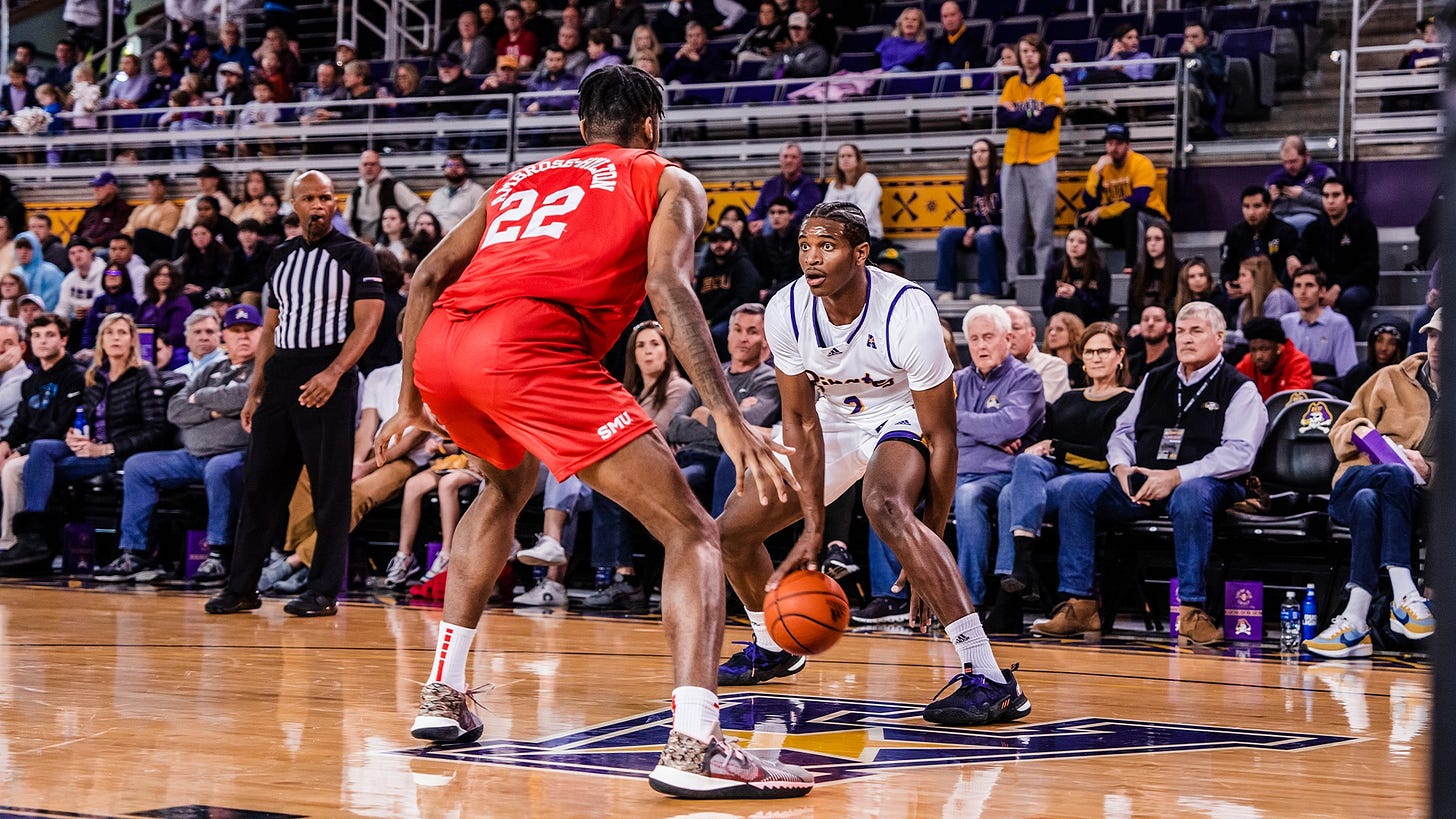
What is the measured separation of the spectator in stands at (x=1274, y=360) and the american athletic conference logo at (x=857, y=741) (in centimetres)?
450

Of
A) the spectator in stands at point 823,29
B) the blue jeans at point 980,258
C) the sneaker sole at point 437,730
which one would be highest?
the spectator in stands at point 823,29

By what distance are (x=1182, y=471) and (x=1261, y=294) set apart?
275 centimetres

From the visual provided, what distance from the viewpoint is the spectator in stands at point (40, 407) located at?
10477 mm

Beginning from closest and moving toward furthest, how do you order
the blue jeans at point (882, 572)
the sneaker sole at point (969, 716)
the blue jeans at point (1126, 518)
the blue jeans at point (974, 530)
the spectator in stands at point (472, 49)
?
the sneaker sole at point (969, 716) < the blue jeans at point (1126, 518) < the blue jeans at point (974, 530) < the blue jeans at point (882, 572) < the spectator in stands at point (472, 49)

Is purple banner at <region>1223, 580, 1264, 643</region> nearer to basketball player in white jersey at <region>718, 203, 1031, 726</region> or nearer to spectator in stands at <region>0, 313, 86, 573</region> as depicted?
basketball player in white jersey at <region>718, 203, 1031, 726</region>

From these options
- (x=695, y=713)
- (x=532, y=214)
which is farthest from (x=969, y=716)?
(x=532, y=214)

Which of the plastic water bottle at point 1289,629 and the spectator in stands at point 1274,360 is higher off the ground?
the spectator in stands at point 1274,360

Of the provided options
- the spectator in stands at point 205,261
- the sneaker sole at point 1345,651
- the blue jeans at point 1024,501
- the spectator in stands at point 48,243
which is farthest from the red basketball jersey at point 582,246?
the spectator in stands at point 48,243

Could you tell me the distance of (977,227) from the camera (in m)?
12.2

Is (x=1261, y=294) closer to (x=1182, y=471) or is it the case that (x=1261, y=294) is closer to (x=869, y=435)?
(x=1182, y=471)

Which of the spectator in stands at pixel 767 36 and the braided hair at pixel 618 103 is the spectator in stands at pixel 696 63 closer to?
the spectator in stands at pixel 767 36

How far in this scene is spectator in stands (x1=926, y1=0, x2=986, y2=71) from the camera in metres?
13.9

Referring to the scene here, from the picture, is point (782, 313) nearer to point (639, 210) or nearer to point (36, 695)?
point (639, 210)

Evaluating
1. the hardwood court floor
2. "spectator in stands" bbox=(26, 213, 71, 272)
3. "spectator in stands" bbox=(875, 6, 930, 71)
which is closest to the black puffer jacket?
the hardwood court floor
